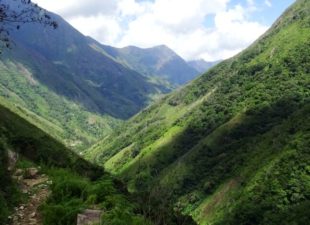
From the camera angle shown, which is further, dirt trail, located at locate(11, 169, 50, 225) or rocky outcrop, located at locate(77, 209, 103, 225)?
dirt trail, located at locate(11, 169, 50, 225)

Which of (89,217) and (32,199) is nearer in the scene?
(89,217)

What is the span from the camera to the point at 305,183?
18450 cm

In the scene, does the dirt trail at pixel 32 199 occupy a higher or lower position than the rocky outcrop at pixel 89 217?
higher

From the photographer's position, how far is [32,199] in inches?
1004

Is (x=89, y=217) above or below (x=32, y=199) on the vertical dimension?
below

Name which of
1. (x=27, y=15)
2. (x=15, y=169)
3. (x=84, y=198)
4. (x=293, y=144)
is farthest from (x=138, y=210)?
(x=293, y=144)

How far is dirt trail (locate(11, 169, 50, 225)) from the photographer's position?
896 inches

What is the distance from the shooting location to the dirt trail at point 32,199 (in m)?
22.8

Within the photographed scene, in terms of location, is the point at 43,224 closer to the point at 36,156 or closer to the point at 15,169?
the point at 15,169

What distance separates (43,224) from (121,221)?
397 cm

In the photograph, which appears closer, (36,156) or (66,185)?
(66,185)

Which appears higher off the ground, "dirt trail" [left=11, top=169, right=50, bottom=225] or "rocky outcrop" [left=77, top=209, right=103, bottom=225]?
"dirt trail" [left=11, top=169, right=50, bottom=225]

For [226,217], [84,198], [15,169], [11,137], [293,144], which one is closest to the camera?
[84,198]

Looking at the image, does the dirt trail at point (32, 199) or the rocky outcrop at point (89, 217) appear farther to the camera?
the dirt trail at point (32, 199)
